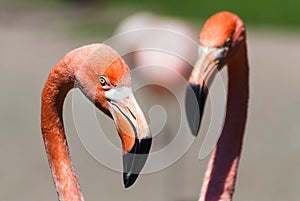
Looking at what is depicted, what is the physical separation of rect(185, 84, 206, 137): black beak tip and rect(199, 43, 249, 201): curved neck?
11.1 inches

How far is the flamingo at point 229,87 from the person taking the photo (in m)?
2.98

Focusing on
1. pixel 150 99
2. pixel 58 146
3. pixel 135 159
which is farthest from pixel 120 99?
pixel 150 99

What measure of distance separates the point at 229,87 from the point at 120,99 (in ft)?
2.96

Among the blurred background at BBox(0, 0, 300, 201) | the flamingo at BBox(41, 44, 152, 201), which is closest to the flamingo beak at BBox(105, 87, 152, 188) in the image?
the flamingo at BBox(41, 44, 152, 201)

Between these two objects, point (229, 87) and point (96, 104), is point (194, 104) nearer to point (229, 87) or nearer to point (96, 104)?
point (229, 87)

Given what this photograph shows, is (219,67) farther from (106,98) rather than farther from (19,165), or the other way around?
(19,165)

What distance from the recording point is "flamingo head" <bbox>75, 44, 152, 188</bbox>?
233cm

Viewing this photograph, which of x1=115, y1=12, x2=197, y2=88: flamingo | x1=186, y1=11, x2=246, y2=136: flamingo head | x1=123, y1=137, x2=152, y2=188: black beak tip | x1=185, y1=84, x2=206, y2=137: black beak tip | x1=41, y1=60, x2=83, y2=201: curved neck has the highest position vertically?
x1=115, y1=12, x2=197, y2=88: flamingo

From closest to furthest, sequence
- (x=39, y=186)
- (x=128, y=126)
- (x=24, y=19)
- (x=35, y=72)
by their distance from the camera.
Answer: (x=128, y=126), (x=39, y=186), (x=35, y=72), (x=24, y=19)

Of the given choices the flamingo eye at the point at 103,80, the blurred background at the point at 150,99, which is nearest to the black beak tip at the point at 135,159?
the flamingo eye at the point at 103,80

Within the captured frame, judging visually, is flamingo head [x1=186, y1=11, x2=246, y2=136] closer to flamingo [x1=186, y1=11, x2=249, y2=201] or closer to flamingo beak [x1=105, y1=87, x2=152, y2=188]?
flamingo [x1=186, y1=11, x2=249, y2=201]

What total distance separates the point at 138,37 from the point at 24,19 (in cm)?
621

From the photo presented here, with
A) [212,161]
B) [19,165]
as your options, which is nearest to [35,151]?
[19,165]

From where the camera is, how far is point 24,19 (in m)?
11.7
